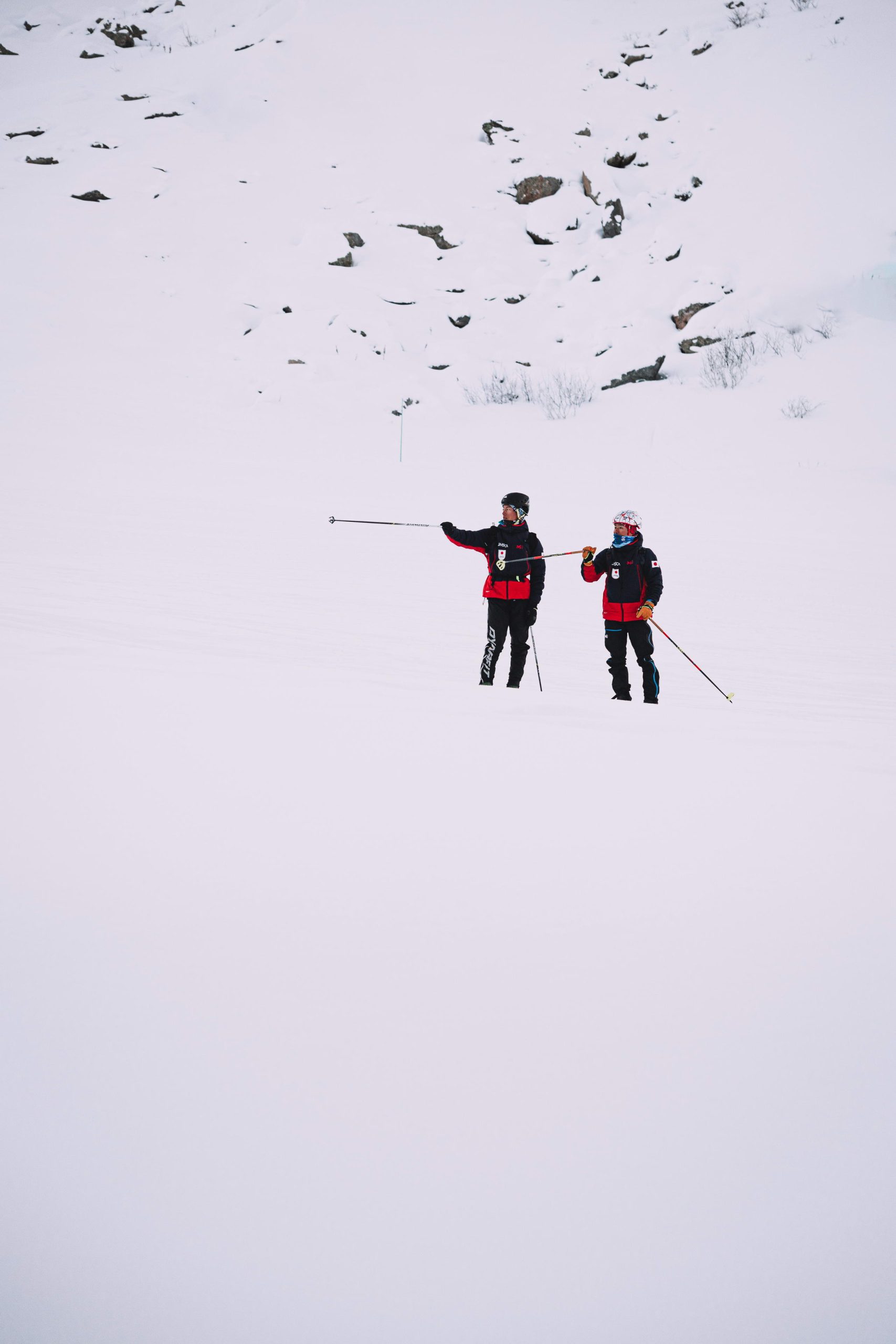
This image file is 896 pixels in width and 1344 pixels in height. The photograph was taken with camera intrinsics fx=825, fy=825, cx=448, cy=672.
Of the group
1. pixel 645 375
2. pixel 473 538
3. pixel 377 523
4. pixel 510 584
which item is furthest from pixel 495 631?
pixel 645 375

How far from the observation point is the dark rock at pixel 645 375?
15992 millimetres

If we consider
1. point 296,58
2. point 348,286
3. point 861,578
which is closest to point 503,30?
point 296,58

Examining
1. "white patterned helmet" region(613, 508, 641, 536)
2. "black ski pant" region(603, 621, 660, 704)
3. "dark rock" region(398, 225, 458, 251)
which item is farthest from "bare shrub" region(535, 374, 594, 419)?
"black ski pant" region(603, 621, 660, 704)

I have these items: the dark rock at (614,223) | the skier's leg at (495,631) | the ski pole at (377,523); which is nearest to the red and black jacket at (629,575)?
the skier's leg at (495,631)

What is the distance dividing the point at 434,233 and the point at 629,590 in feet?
58.9

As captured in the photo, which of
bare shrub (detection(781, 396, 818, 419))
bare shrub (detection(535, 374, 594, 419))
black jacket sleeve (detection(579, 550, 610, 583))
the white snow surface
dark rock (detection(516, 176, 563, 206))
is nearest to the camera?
the white snow surface

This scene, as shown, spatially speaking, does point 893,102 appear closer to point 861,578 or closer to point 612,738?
point 861,578

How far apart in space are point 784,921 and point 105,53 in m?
34.3

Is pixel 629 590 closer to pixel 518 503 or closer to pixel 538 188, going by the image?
pixel 518 503

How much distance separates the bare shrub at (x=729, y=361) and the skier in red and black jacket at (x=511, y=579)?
35.5 feet

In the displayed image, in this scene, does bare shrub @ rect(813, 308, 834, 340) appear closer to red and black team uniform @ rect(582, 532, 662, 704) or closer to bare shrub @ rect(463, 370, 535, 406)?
bare shrub @ rect(463, 370, 535, 406)

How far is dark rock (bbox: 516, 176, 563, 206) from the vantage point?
68.7 feet

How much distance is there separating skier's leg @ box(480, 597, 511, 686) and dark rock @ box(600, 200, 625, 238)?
1704cm

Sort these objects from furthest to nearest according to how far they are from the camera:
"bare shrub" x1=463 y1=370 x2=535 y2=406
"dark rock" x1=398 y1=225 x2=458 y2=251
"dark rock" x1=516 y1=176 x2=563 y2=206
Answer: "dark rock" x1=516 y1=176 x2=563 y2=206 < "dark rock" x1=398 y1=225 x2=458 y2=251 < "bare shrub" x1=463 y1=370 x2=535 y2=406
